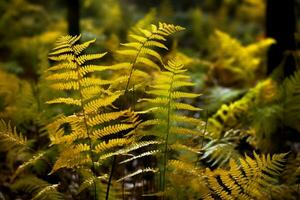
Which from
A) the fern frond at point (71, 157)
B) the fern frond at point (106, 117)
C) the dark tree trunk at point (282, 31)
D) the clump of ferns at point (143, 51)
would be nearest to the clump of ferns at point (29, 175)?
the fern frond at point (71, 157)

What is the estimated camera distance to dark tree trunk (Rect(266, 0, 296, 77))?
435cm

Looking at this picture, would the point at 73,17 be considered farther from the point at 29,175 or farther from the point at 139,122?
the point at 139,122

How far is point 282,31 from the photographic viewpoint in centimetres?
447

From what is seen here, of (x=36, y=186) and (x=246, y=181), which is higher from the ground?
(x=246, y=181)

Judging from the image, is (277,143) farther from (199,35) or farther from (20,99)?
(199,35)

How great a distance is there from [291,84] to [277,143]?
19.0 inches

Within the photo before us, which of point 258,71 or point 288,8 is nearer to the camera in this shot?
point 288,8

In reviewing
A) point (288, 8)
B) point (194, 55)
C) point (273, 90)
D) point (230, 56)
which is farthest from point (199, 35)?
point (273, 90)

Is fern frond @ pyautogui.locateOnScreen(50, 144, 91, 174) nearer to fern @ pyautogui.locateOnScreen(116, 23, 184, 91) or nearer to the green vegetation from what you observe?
the green vegetation

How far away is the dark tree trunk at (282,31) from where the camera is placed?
4.35m

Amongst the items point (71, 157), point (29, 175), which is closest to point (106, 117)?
point (71, 157)

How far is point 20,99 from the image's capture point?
367 centimetres

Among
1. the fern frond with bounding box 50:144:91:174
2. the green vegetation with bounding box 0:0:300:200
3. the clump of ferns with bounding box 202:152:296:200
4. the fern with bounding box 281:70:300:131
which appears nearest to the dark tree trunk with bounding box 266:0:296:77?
the green vegetation with bounding box 0:0:300:200

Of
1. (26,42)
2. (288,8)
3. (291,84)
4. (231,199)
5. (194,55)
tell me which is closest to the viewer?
(231,199)
